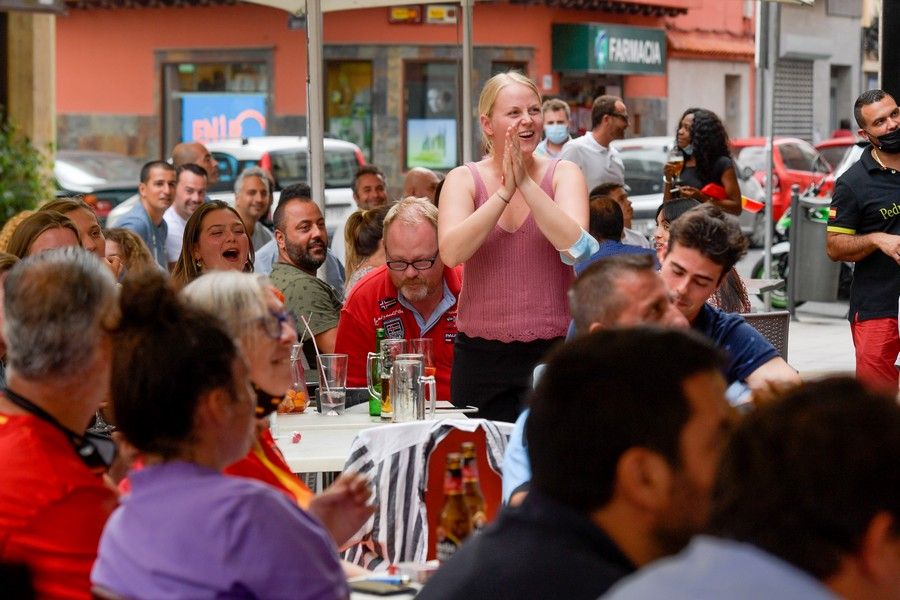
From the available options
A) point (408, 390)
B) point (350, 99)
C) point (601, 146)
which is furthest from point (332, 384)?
point (350, 99)

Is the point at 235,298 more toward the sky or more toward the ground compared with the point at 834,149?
more toward the ground

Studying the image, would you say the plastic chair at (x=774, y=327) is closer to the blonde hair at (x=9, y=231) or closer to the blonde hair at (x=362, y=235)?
the blonde hair at (x=362, y=235)

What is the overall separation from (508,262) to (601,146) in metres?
5.36

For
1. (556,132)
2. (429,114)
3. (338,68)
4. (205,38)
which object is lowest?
(556,132)

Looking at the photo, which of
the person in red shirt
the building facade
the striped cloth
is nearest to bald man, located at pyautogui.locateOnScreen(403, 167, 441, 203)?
the striped cloth

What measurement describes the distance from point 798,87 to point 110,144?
54.9 feet

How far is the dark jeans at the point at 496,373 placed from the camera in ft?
18.8

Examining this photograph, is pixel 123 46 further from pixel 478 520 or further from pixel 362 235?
pixel 478 520

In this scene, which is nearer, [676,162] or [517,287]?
[517,287]

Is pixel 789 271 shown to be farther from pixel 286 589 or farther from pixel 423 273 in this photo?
pixel 286 589

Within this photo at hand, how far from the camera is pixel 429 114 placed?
91.5 feet

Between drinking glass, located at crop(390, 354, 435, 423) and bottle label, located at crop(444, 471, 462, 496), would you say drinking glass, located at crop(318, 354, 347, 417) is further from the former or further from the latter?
bottle label, located at crop(444, 471, 462, 496)

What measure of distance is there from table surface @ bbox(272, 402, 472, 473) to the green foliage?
365 inches

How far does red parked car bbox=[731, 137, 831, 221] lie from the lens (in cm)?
2266
